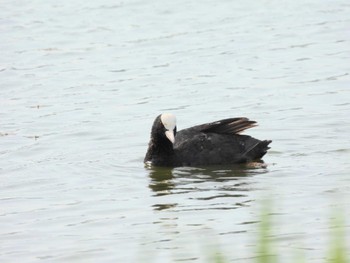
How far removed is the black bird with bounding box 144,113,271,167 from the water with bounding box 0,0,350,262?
0.18 meters

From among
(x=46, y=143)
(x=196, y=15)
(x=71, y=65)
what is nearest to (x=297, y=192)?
(x=46, y=143)

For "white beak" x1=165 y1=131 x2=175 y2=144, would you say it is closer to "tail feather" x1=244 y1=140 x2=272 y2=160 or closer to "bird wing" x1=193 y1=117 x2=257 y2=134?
"bird wing" x1=193 y1=117 x2=257 y2=134

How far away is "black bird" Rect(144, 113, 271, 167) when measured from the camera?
13844mm

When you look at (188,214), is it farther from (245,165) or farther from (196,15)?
(196,15)

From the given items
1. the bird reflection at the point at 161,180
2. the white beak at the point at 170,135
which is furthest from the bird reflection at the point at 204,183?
the white beak at the point at 170,135

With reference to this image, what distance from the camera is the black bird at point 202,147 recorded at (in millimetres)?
13844

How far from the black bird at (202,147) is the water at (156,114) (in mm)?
177

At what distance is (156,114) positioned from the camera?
1684cm

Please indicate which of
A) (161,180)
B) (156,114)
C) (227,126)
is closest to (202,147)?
(227,126)

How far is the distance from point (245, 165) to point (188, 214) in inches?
102

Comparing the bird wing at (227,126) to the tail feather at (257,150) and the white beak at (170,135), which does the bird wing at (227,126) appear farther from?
the white beak at (170,135)

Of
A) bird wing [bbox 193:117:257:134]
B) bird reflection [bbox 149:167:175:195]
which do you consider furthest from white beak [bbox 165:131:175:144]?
bird wing [bbox 193:117:257:134]

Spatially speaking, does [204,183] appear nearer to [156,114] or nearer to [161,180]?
[161,180]

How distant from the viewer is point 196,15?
78.7 ft
